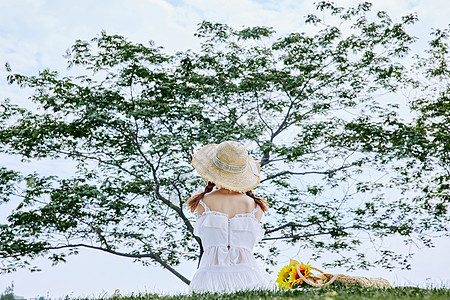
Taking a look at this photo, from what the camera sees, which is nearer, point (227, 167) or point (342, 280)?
point (342, 280)

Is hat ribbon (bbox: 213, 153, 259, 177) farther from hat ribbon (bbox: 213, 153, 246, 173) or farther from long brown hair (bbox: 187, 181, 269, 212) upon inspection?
long brown hair (bbox: 187, 181, 269, 212)

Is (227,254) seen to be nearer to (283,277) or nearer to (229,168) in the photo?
(283,277)

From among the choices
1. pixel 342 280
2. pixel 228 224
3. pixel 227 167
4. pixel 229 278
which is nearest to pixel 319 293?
pixel 342 280

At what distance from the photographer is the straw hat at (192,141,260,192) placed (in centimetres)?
504

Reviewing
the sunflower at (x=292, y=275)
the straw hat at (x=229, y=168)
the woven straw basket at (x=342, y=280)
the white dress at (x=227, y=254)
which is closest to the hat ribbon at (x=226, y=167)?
the straw hat at (x=229, y=168)

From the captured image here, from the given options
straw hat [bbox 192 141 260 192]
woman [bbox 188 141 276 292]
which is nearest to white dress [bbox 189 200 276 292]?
woman [bbox 188 141 276 292]

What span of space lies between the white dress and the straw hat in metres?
0.32

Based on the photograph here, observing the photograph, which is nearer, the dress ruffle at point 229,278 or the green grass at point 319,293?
the green grass at point 319,293

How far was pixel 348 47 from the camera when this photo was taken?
1169cm

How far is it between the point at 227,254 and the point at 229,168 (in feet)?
3.10

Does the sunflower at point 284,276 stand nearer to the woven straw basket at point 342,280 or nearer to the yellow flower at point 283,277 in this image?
the yellow flower at point 283,277

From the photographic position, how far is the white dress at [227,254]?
15.5 feet

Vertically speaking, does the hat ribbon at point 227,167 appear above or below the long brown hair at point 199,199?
above

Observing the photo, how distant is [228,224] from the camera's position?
491 centimetres
